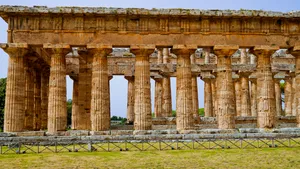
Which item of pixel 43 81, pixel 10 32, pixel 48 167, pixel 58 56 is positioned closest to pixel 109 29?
pixel 58 56

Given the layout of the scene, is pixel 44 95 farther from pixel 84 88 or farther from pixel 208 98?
pixel 208 98

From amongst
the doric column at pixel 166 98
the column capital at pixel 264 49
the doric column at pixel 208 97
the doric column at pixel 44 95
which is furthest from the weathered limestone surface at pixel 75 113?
the column capital at pixel 264 49

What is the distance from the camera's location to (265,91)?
1070 inches

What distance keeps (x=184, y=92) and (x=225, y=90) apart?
3.24 metres

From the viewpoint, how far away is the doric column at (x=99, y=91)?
84.5 ft

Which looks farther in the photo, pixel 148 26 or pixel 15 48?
pixel 148 26

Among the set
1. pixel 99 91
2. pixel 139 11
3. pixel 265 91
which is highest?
pixel 139 11

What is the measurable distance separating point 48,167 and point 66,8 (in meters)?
14.7

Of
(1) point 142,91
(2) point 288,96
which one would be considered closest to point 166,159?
(1) point 142,91

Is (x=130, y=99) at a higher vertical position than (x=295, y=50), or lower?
lower

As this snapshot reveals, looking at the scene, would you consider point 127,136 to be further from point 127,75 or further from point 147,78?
point 127,75

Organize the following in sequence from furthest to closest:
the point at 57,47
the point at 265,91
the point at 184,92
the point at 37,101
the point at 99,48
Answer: the point at 37,101 → the point at 265,91 → the point at 184,92 → the point at 99,48 → the point at 57,47

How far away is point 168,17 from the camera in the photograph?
27.0 metres

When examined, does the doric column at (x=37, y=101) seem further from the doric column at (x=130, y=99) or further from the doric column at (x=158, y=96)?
the doric column at (x=158, y=96)
